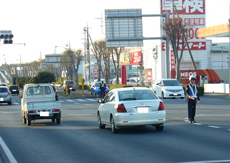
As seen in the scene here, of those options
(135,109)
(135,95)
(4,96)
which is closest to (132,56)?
(4,96)

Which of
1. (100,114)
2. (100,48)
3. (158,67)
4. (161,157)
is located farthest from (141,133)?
(100,48)

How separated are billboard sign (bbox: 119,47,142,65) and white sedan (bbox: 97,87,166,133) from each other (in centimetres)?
5484

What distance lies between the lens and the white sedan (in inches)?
488

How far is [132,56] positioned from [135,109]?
5973 centimetres

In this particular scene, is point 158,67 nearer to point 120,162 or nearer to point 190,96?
point 190,96

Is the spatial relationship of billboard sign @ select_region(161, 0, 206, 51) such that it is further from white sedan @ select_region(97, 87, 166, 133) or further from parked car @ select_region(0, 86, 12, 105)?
white sedan @ select_region(97, 87, 166, 133)

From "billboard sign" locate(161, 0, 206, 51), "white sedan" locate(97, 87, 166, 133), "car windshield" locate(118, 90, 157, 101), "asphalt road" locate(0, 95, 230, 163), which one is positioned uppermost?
"billboard sign" locate(161, 0, 206, 51)

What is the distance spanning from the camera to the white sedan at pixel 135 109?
40.6ft

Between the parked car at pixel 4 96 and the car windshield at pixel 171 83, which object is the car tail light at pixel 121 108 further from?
the car windshield at pixel 171 83

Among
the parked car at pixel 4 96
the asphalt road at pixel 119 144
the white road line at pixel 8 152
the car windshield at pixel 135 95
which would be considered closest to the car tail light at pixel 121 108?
the car windshield at pixel 135 95

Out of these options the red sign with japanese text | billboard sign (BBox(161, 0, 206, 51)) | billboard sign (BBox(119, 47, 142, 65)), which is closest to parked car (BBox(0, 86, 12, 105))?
billboard sign (BBox(161, 0, 206, 51))

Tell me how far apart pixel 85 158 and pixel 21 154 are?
1682mm

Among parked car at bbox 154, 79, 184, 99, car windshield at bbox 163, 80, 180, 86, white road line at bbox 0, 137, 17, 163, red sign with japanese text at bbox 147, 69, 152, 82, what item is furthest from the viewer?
red sign with japanese text at bbox 147, 69, 152, 82

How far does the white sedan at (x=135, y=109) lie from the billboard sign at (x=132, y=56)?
5484 cm
